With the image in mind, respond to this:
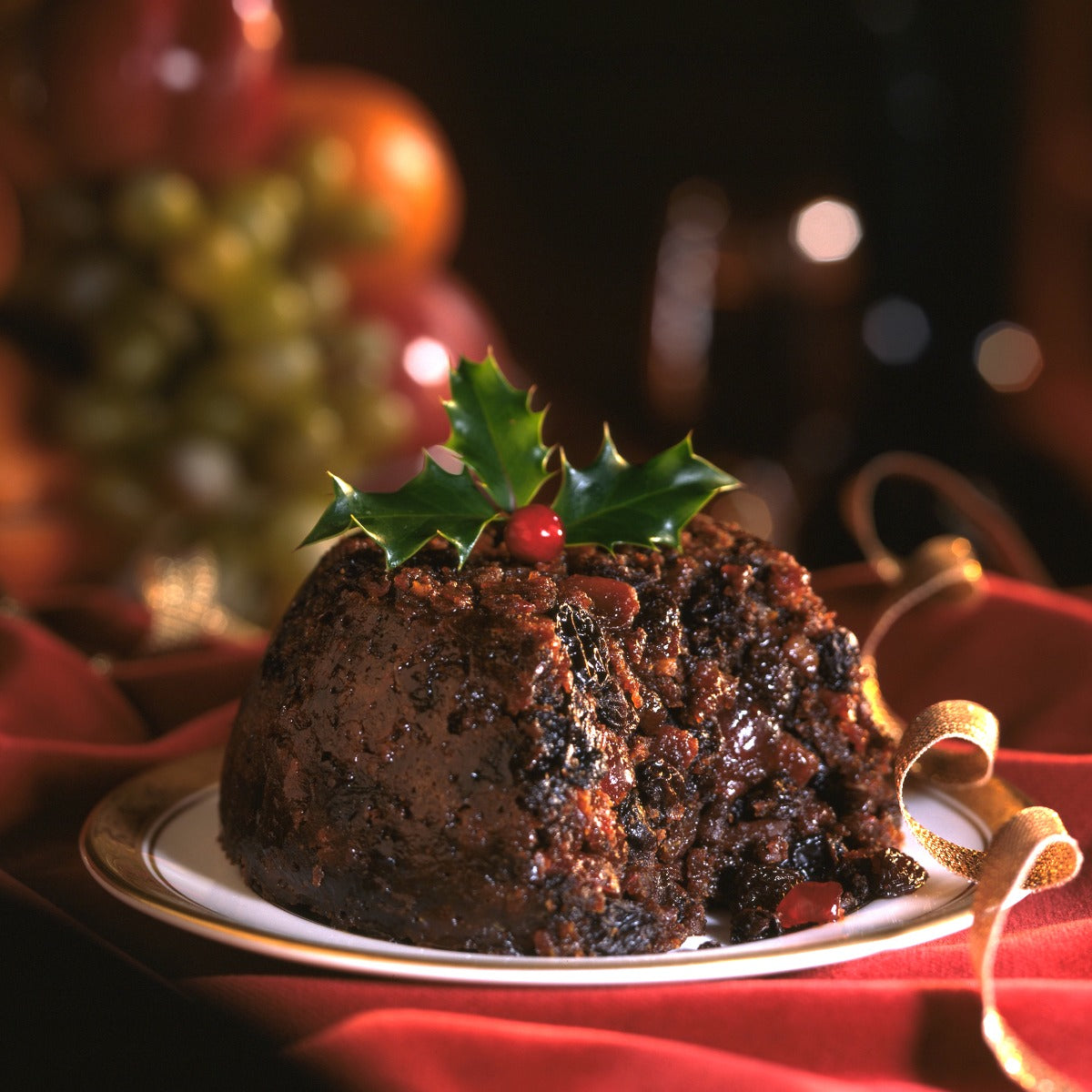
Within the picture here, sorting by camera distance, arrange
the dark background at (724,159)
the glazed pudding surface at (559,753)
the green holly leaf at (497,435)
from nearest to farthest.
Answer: the glazed pudding surface at (559,753) < the green holly leaf at (497,435) < the dark background at (724,159)

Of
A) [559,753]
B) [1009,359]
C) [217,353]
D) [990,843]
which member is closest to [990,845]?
[990,843]

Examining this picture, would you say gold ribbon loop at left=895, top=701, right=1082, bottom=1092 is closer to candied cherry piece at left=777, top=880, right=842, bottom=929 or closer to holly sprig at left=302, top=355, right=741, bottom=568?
candied cherry piece at left=777, top=880, right=842, bottom=929

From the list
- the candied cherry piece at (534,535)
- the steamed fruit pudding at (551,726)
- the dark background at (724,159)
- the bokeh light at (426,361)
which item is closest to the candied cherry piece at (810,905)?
the steamed fruit pudding at (551,726)

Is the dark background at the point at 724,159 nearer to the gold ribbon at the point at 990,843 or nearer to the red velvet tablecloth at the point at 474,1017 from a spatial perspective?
the gold ribbon at the point at 990,843

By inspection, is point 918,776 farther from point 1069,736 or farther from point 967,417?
point 967,417

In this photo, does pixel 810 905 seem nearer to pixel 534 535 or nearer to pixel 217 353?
pixel 534 535
